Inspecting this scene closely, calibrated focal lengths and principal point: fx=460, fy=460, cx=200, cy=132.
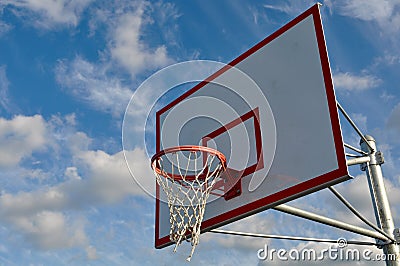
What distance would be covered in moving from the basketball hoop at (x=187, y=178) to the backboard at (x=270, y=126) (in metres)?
0.17

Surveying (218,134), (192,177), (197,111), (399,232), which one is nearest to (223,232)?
(192,177)

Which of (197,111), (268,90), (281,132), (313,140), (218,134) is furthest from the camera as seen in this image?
(197,111)

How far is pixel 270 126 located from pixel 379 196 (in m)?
1.78

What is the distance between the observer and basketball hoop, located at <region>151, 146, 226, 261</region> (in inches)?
207

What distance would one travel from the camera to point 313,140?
182 inches

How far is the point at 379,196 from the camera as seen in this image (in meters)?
5.74

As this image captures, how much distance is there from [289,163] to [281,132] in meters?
0.41

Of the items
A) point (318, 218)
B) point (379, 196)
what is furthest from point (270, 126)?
point (379, 196)

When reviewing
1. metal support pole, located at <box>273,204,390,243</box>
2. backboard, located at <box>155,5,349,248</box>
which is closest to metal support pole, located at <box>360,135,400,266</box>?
metal support pole, located at <box>273,204,390,243</box>

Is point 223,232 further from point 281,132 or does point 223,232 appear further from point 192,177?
point 281,132

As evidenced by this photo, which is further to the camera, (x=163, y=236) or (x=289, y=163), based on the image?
(x=163, y=236)

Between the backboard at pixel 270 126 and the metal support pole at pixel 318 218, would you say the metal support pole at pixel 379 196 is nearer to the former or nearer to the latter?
the metal support pole at pixel 318 218

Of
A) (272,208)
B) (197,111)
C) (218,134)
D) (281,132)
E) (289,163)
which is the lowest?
(272,208)

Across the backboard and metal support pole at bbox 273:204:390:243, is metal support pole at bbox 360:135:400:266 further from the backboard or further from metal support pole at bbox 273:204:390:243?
the backboard
